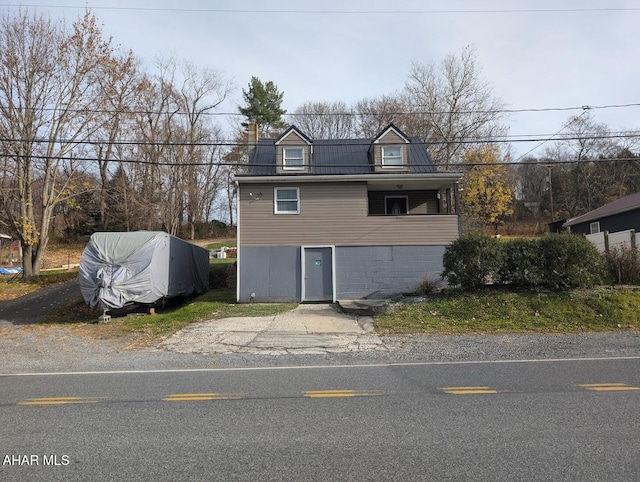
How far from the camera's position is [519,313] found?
12.9m

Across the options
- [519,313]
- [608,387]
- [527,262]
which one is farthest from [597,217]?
[608,387]

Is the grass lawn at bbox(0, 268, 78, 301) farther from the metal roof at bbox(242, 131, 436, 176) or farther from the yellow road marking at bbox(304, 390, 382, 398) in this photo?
the yellow road marking at bbox(304, 390, 382, 398)

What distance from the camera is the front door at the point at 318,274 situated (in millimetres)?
17641

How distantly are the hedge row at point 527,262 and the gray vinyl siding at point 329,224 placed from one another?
134 inches

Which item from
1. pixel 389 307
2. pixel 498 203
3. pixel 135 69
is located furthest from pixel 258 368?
pixel 498 203

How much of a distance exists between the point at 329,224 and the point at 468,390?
12.4 m

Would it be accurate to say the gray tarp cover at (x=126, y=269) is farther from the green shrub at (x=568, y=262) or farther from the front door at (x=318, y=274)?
the green shrub at (x=568, y=262)

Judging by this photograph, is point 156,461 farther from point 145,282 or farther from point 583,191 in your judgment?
point 583,191

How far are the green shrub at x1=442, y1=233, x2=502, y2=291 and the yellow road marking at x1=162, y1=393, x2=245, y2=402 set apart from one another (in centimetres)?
1020

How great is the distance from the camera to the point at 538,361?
8.04 metres

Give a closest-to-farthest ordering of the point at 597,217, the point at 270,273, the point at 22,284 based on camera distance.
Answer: the point at 270,273 < the point at 22,284 < the point at 597,217

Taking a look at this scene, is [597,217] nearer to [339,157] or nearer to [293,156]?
[339,157]

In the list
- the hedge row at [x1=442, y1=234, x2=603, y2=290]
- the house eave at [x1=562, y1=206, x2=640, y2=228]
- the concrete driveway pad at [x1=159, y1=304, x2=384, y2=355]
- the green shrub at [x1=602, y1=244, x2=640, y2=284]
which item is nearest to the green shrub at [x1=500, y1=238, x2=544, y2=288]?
the hedge row at [x1=442, y1=234, x2=603, y2=290]

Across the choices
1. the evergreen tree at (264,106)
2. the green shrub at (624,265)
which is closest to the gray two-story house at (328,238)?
the green shrub at (624,265)
